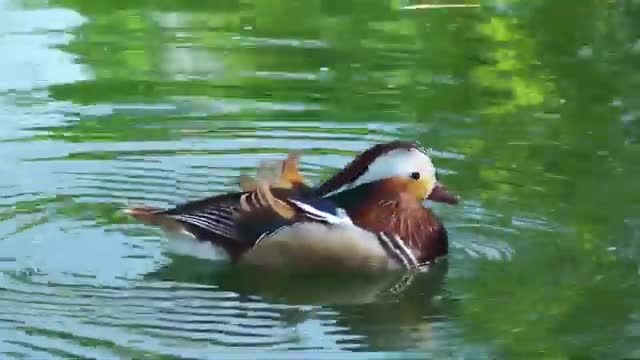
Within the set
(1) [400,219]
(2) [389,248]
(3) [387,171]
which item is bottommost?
(2) [389,248]

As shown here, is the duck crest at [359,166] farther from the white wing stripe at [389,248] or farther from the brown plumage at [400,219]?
the white wing stripe at [389,248]

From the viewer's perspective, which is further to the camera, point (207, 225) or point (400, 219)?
point (400, 219)

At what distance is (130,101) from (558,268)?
4.03 meters

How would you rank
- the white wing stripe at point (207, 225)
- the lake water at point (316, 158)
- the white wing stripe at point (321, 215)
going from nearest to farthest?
the lake water at point (316, 158)
the white wing stripe at point (321, 215)
the white wing stripe at point (207, 225)

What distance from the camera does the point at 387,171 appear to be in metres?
8.42

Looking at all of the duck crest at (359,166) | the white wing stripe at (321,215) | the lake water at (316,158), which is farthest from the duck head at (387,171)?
the lake water at (316,158)

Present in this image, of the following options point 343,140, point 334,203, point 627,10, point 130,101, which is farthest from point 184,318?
point 627,10

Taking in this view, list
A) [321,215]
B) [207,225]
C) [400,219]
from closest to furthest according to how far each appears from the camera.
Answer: [321,215] → [207,225] → [400,219]

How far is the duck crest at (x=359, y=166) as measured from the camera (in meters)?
8.38

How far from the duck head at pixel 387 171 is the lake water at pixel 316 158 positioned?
43cm

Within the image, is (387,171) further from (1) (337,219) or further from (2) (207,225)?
(2) (207,225)

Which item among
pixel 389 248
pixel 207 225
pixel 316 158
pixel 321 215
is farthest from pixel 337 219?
pixel 316 158

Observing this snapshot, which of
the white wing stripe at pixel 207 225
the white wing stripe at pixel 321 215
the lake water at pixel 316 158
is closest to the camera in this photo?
the lake water at pixel 316 158

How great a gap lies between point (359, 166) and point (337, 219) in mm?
342
